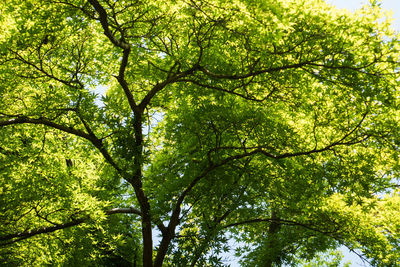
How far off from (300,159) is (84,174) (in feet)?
24.6

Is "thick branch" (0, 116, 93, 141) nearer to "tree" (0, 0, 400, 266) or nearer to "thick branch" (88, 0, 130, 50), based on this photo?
"tree" (0, 0, 400, 266)

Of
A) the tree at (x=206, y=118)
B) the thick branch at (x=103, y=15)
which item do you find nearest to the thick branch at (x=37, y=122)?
the tree at (x=206, y=118)

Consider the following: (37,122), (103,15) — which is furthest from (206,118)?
(37,122)

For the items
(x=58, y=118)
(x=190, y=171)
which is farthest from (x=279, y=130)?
(x=58, y=118)

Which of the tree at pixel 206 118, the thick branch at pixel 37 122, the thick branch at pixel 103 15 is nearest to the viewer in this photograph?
the thick branch at pixel 103 15

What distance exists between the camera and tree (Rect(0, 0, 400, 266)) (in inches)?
280

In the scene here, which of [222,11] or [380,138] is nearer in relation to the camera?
[222,11]

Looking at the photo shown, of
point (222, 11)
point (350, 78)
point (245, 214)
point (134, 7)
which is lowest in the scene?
point (245, 214)

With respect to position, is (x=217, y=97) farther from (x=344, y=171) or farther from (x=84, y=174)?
(x=84, y=174)

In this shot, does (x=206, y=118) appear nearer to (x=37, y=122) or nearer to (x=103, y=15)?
(x=103, y=15)

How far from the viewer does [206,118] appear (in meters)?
8.97

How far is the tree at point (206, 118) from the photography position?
7.12m

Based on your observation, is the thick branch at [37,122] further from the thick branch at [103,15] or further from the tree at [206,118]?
the thick branch at [103,15]

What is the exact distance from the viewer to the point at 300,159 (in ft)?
32.7
